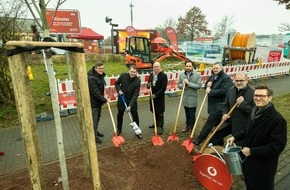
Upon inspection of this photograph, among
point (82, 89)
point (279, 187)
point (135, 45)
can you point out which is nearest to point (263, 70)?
point (135, 45)

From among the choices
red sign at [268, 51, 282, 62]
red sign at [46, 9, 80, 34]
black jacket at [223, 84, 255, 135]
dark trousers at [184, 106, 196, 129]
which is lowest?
dark trousers at [184, 106, 196, 129]

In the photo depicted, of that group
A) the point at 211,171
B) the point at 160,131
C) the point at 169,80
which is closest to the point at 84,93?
the point at 211,171

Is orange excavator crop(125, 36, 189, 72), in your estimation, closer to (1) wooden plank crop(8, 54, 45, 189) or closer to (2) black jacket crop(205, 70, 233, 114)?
(2) black jacket crop(205, 70, 233, 114)

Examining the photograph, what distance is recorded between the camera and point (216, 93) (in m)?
4.75

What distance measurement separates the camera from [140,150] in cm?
476

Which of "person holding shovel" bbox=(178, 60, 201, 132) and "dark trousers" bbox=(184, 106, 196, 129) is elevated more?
"person holding shovel" bbox=(178, 60, 201, 132)

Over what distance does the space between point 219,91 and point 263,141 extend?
6.98ft

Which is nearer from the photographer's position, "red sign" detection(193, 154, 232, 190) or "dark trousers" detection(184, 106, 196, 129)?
"red sign" detection(193, 154, 232, 190)

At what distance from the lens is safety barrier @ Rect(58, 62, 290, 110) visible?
7305 mm

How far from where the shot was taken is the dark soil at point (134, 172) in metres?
3.63

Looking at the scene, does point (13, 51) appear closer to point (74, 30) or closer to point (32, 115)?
point (32, 115)

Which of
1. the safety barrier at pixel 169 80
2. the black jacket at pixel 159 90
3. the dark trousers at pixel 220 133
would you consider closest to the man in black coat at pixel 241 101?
the dark trousers at pixel 220 133

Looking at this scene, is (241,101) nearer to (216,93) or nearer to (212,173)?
(216,93)

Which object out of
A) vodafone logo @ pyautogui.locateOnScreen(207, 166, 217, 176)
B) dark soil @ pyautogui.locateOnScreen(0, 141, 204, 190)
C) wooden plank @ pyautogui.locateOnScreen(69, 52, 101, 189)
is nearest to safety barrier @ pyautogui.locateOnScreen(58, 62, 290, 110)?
dark soil @ pyautogui.locateOnScreen(0, 141, 204, 190)
